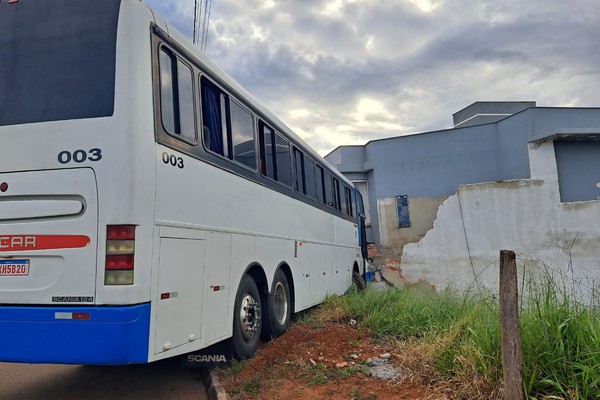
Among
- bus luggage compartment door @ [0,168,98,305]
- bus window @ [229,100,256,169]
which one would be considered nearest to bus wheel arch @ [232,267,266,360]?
bus window @ [229,100,256,169]

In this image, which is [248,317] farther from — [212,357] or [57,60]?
[57,60]

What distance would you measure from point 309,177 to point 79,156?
579cm

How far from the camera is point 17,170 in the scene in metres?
3.78

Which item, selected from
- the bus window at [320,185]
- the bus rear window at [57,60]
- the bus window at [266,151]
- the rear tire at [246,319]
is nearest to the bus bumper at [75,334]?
the bus rear window at [57,60]

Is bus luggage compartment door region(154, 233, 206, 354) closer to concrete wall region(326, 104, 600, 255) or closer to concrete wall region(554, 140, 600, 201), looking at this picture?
concrete wall region(326, 104, 600, 255)

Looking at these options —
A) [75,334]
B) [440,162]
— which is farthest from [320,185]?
[440,162]

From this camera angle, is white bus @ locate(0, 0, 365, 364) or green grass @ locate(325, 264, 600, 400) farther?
white bus @ locate(0, 0, 365, 364)

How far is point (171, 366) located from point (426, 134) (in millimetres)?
16812

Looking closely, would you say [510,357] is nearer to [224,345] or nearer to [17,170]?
[224,345]

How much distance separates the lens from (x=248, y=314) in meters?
5.59

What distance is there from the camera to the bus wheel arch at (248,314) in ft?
17.1

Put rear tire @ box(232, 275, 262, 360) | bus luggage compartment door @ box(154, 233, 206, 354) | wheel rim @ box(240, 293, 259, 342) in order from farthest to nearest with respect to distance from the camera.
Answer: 1. wheel rim @ box(240, 293, 259, 342)
2. rear tire @ box(232, 275, 262, 360)
3. bus luggage compartment door @ box(154, 233, 206, 354)

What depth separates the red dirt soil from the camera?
13.9 ft

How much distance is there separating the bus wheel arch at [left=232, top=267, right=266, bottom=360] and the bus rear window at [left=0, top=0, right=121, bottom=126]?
2.59 meters
